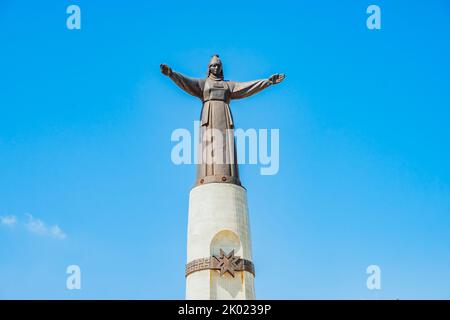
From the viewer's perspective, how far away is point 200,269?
27781mm

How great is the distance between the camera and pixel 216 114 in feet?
101

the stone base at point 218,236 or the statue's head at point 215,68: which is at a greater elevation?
the statue's head at point 215,68

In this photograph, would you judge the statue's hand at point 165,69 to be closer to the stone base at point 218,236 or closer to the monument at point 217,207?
the monument at point 217,207

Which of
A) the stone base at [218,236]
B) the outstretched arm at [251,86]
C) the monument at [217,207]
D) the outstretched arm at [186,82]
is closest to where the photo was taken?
the stone base at [218,236]

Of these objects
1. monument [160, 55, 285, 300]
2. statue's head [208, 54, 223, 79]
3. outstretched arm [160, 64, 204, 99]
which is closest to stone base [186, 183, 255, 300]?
monument [160, 55, 285, 300]

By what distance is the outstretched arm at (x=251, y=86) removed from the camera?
3156 cm

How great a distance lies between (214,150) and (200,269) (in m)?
5.16

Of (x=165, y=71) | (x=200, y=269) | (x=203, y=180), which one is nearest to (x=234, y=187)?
(x=203, y=180)

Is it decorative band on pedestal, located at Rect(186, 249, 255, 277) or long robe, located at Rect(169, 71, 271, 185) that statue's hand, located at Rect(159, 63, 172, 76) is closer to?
long robe, located at Rect(169, 71, 271, 185)

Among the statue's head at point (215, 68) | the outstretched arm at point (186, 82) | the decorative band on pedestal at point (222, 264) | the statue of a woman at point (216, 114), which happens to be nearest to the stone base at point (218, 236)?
the decorative band on pedestal at point (222, 264)

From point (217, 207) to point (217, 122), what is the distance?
13.1ft
